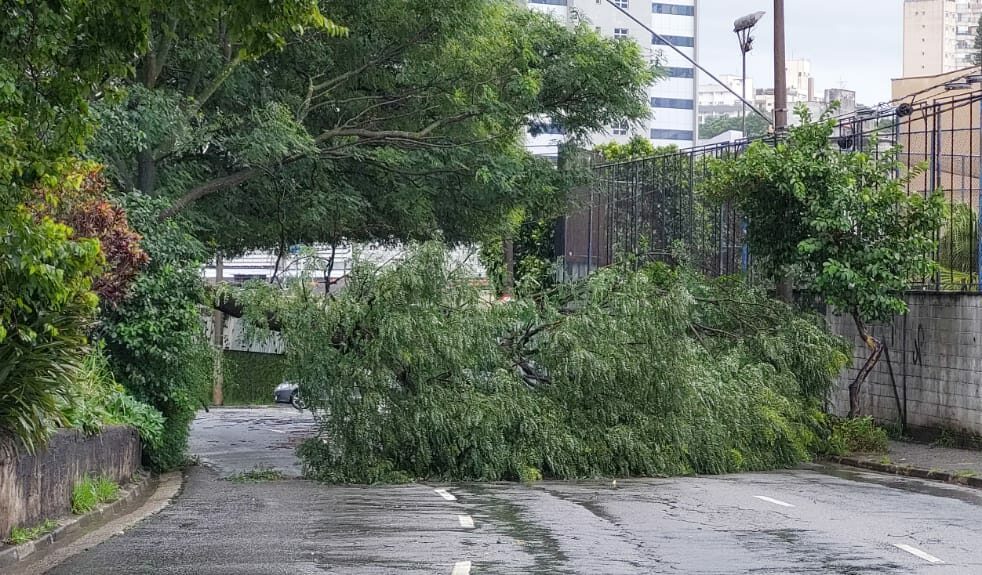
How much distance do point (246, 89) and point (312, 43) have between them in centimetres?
170

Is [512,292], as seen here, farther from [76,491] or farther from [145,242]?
[76,491]

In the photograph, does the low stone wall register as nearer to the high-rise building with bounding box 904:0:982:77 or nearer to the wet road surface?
the wet road surface

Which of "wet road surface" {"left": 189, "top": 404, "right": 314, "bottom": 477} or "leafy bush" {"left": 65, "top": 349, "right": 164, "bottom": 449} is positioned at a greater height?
"leafy bush" {"left": 65, "top": 349, "right": 164, "bottom": 449}

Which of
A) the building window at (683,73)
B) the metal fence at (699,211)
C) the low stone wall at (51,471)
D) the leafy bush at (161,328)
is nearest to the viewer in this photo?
the low stone wall at (51,471)

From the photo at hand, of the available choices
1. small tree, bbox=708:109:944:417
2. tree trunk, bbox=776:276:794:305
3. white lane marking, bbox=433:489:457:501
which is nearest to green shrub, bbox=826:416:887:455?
small tree, bbox=708:109:944:417

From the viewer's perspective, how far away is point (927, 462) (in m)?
22.1

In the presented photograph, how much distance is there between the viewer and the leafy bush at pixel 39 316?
9828mm

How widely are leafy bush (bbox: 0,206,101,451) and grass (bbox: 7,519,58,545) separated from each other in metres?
0.85

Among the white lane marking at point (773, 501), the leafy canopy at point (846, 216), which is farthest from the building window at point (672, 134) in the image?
the white lane marking at point (773, 501)

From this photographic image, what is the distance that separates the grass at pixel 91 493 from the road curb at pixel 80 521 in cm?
10

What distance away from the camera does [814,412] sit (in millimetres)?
24047

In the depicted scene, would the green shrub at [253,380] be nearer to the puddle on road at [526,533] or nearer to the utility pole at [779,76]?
the utility pole at [779,76]

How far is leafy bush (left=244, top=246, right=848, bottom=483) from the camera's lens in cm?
2092

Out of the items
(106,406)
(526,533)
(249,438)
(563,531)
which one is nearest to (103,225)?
(106,406)
